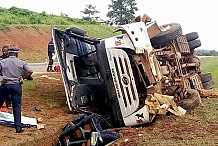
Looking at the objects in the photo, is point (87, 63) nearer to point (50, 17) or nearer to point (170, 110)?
point (170, 110)

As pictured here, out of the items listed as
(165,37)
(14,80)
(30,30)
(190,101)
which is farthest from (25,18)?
(14,80)

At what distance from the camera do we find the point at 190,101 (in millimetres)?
8133

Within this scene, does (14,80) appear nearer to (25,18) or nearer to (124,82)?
(124,82)

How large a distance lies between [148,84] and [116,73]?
0.61 metres

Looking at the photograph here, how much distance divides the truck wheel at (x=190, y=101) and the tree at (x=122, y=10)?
5451cm

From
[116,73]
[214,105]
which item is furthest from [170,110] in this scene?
[214,105]

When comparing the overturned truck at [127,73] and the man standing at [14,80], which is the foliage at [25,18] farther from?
the man standing at [14,80]

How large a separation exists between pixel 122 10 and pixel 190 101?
5590cm

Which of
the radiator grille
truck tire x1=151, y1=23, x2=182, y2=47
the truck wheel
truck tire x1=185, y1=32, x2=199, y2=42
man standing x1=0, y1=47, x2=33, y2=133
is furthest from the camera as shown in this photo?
truck tire x1=185, y1=32, x2=199, y2=42

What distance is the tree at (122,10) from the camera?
62.7m

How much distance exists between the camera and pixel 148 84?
7590 millimetres

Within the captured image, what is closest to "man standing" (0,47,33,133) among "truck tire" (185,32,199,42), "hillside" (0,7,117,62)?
"truck tire" (185,32,199,42)

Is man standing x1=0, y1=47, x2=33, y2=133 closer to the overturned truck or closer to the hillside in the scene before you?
the overturned truck

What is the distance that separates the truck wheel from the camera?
26.3 feet
